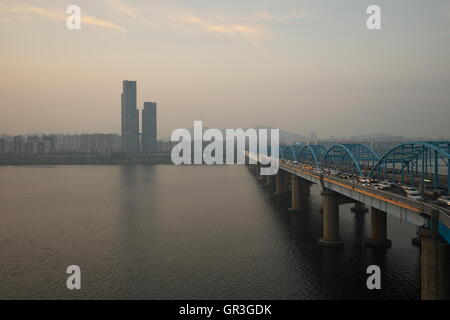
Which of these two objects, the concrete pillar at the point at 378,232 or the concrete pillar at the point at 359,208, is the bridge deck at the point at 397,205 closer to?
the concrete pillar at the point at 378,232

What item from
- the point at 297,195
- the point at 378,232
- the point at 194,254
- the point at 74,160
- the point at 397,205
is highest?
the point at 74,160

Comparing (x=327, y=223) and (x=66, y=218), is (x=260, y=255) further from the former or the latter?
(x=66, y=218)

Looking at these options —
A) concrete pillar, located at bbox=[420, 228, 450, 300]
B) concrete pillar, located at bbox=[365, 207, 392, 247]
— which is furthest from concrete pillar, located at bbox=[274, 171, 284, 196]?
concrete pillar, located at bbox=[420, 228, 450, 300]

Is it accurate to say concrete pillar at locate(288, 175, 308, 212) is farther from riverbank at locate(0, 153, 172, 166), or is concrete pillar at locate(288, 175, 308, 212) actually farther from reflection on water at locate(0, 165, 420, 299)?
riverbank at locate(0, 153, 172, 166)

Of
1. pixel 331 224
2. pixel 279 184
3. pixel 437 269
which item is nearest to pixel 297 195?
pixel 279 184

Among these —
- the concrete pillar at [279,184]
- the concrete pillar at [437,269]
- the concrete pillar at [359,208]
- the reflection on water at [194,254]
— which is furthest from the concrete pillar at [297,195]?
the concrete pillar at [437,269]

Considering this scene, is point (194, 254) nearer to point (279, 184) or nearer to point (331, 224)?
point (331, 224)
